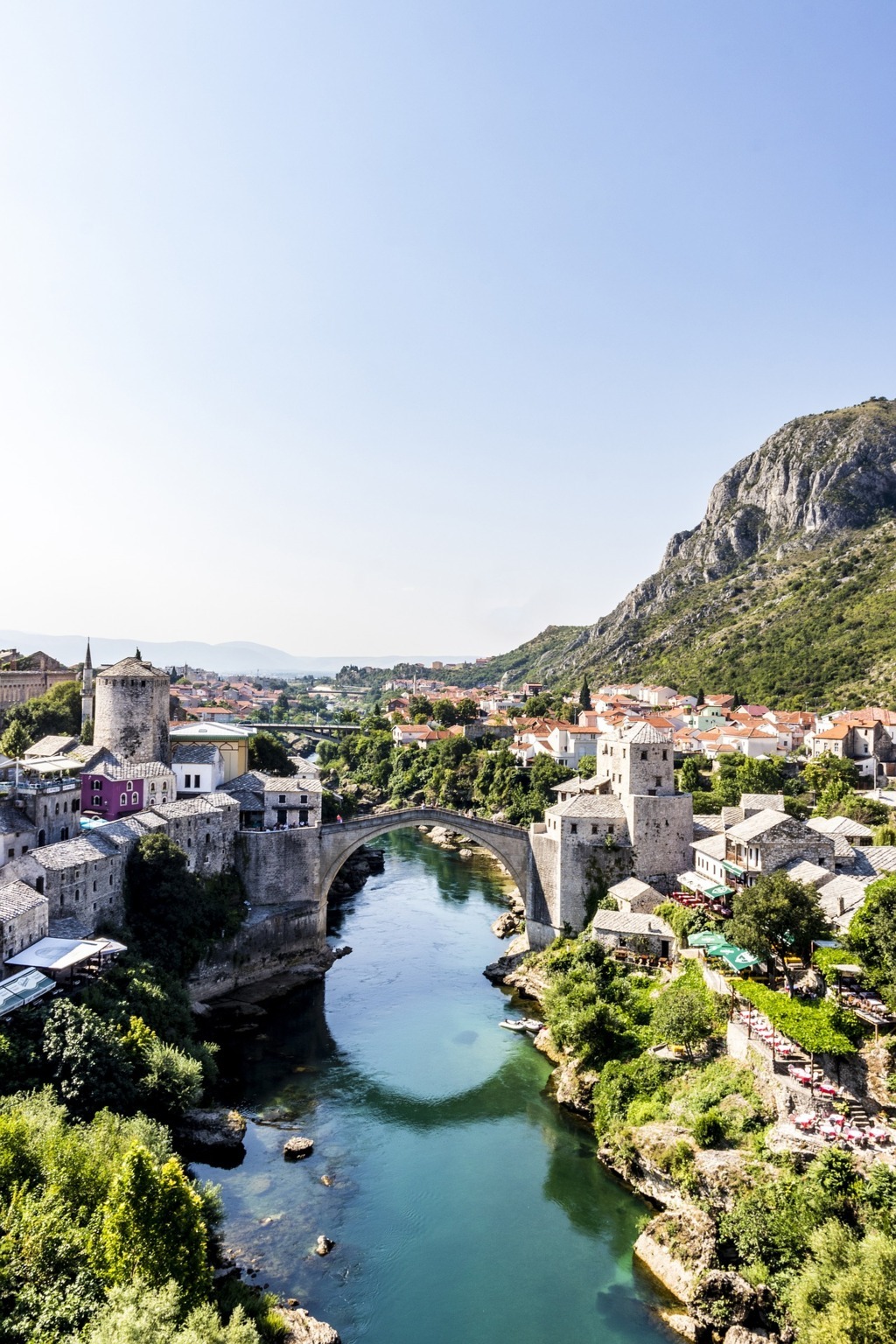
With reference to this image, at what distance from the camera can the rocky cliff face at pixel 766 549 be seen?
275ft

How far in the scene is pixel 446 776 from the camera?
6162 cm

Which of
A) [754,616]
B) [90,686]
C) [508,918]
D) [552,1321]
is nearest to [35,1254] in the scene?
[552,1321]

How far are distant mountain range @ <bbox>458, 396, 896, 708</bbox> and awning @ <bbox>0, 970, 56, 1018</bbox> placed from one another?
55628 millimetres

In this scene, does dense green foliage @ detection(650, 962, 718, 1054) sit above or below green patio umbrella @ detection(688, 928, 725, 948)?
below

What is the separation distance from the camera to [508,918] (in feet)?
133

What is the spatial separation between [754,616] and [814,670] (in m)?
18.8

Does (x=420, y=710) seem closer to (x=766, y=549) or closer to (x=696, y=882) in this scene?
(x=766, y=549)

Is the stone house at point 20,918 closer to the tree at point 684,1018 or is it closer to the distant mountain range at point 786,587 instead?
the tree at point 684,1018

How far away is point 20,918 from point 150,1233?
10997mm

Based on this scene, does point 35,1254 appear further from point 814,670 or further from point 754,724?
point 814,670

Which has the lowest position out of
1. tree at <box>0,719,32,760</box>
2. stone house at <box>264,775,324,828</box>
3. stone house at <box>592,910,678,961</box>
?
stone house at <box>592,910,678,961</box>

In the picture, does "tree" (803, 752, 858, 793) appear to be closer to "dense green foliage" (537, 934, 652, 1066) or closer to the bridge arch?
the bridge arch

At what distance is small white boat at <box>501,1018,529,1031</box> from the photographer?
28.9 metres

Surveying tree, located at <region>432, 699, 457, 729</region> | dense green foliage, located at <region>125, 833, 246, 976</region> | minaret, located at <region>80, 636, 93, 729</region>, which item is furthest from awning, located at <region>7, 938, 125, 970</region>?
tree, located at <region>432, 699, 457, 729</region>
